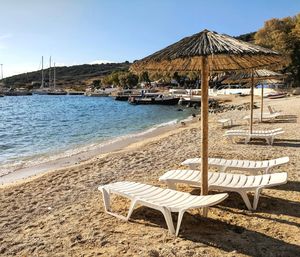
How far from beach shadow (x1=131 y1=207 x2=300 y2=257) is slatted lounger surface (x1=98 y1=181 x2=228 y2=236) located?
1.01ft

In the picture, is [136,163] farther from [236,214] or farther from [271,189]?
[236,214]

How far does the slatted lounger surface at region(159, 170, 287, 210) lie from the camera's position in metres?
5.60

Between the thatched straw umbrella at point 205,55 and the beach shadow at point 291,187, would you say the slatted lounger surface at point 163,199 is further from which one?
the beach shadow at point 291,187

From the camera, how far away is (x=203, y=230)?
4.96 m

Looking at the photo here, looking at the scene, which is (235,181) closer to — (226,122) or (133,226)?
(133,226)

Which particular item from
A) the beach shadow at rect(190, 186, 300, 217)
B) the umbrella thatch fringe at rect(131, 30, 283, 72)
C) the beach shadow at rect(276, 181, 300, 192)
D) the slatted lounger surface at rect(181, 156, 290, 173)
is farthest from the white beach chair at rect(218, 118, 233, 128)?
the umbrella thatch fringe at rect(131, 30, 283, 72)

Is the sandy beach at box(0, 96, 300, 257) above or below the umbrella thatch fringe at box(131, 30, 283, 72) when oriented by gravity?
below

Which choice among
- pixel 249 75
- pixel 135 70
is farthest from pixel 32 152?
pixel 135 70

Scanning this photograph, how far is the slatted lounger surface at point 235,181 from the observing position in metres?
5.60

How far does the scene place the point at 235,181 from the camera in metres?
5.91

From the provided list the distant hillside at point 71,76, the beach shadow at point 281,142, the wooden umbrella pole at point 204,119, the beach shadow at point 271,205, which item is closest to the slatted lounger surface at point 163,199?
the wooden umbrella pole at point 204,119

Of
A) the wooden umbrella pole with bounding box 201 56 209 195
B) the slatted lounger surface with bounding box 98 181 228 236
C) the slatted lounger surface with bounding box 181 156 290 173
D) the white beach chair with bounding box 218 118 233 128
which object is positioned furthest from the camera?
the white beach chair with bounding box 218 118 233 128

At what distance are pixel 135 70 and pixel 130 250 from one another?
2.80 metres

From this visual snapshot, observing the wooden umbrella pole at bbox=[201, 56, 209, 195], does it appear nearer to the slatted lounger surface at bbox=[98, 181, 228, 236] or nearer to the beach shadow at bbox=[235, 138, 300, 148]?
the slatted lounger surface at bbox=[98, 181, 228, 236]
